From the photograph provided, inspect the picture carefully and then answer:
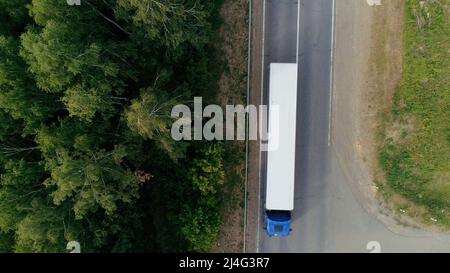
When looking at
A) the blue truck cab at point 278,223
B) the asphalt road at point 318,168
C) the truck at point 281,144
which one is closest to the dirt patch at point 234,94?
the asphalt road at point 318,168

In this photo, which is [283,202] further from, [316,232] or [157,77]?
[157,77]

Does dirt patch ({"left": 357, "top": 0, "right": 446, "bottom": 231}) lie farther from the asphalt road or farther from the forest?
the forest

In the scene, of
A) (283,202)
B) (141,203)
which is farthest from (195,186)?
(283,202)

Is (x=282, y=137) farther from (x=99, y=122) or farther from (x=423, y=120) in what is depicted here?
(x=99, y=122)

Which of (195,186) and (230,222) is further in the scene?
(230,222)

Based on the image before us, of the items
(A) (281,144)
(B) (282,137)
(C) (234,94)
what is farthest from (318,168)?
(C) (234,94)

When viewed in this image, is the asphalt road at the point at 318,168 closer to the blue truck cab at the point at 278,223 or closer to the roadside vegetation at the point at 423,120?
the blue truck cab at the point at 278,223

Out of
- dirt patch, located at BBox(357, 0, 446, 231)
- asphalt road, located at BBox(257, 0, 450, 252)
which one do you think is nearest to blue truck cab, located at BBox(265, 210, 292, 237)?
asphalt road, located at BBox(257, 0, 450, 252)
